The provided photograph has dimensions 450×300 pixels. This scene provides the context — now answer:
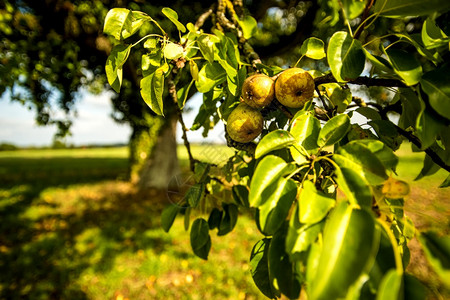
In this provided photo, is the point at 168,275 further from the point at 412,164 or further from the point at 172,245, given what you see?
the point at 412,164

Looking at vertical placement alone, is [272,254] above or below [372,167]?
below

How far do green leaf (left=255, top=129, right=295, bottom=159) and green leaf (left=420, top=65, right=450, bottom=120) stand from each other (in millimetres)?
385

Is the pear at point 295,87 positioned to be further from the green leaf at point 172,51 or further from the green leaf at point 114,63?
the green leaf at point 114,63

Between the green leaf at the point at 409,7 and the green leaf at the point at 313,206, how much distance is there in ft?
1.90

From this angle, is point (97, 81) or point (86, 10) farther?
point (97, 81)

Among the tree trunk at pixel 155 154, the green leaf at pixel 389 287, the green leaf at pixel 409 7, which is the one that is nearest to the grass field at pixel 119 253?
the green leaf at pixel 409 7

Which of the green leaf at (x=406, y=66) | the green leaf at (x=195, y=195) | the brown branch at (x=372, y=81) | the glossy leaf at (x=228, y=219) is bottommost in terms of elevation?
the glossy leaf at (x=228, y=219)

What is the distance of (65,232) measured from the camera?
17.5 ft

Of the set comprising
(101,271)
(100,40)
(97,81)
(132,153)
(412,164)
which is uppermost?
(100,40)

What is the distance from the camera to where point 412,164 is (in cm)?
979

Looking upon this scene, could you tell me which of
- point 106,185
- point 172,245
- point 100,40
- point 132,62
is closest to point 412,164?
point 172,245

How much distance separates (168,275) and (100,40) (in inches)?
185

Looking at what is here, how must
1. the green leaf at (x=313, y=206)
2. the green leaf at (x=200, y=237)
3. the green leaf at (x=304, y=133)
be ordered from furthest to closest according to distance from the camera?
the green leaf at (x=200, y=237) → the green leaf at (x=304, y=133) → the green leaf at (x=313, y=206)

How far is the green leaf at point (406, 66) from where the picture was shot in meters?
0.70
